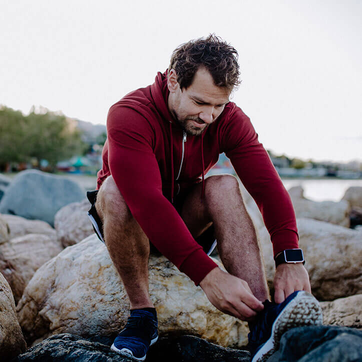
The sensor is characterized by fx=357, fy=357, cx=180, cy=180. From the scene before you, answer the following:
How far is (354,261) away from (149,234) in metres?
2.81

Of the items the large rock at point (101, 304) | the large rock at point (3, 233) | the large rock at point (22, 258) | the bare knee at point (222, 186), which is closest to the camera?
the bare knee at point (222, 186)

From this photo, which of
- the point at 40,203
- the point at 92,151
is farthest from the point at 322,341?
the point at 92,151

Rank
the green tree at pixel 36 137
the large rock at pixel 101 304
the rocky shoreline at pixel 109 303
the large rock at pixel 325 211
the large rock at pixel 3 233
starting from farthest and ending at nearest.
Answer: the green tree at pixel 36 137
the large rock at pixel 325 211
the large rock at pixel 3 233
the large rock at pixel 101 304
the rocky shoreline at pixel 109 303

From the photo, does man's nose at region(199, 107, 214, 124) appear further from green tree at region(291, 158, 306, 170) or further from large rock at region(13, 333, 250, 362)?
green tree at region(291, 158, 306, 170)

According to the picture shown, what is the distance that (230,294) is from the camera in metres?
1.73

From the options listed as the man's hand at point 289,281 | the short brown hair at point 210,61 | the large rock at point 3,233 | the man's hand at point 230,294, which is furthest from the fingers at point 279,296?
the large rock at point 3,233

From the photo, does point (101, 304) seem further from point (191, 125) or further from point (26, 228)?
point (26, 228)

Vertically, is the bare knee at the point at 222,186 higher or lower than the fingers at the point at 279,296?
higher

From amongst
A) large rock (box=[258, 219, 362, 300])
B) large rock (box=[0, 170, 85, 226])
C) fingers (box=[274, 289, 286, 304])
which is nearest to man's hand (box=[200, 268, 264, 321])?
fingers (box=[274, 289, 286, 304])

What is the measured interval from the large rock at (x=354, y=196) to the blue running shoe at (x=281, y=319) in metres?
10.6

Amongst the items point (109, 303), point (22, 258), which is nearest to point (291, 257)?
point (109, 303)

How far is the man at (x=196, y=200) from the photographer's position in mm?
1794

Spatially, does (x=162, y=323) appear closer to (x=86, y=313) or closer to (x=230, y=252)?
(x=86, y=313)

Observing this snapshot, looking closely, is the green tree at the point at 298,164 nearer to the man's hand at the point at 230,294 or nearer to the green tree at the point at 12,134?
the green tree at the point at 12,134
